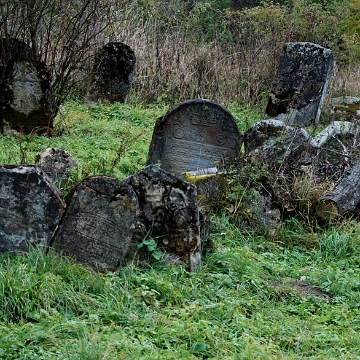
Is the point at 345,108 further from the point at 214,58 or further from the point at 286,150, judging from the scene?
the point at 286,150

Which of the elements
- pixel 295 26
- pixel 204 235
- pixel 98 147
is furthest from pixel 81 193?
pixel 295 26

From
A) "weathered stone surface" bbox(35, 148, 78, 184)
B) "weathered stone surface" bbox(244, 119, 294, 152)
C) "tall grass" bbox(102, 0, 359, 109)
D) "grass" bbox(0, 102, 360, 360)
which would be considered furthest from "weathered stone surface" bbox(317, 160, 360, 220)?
"tall grass" bbox(102, 0, 359, 109)

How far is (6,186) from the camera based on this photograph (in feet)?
19.6

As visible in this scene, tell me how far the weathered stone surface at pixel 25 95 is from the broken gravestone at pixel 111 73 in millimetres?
3376

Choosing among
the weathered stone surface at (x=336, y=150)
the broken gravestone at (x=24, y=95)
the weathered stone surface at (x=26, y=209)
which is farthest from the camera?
the broken gravestone at (x=24, y=95)

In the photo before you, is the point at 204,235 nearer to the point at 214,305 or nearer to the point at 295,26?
the point at 214,305

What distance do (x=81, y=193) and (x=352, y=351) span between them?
238 centimetres

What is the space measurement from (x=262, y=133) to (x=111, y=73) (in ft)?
18.0

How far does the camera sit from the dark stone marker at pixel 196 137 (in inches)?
388

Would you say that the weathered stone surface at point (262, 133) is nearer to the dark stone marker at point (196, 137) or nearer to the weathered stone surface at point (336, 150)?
the dark stone marker at point (196, 137)

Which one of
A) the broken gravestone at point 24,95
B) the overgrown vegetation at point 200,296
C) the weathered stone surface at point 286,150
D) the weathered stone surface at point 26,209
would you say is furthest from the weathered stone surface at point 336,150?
the weathered stone surface at point 26,209

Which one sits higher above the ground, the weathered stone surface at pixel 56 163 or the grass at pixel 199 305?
the weathered stone surface at pixel 56 163

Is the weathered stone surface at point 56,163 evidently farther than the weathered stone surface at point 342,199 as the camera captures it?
No

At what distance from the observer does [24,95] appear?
438 inches
